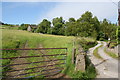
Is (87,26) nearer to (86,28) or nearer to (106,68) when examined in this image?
(86,28)

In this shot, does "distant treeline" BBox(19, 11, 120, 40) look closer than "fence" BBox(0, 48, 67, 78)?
No

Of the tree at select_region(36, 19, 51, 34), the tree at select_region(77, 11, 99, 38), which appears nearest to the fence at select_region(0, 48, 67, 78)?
the tree at select_region(77, 11, 99, 38)

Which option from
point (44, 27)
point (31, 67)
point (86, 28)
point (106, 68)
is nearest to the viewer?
point (31, 67)

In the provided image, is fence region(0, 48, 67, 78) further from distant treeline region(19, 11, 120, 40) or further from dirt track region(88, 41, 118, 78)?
distant treeline region(19, 11, 120, 40)

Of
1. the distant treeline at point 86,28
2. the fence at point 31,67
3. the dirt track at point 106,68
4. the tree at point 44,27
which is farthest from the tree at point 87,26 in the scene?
the fence at point 31,67

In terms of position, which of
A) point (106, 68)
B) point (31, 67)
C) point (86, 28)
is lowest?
point (106, 68)

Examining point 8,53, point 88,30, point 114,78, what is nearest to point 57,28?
point 88,30

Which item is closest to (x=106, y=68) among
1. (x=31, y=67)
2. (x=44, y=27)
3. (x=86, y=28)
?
(x=31, y=67)

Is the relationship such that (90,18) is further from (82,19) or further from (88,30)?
(88,30)

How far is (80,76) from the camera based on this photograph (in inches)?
156

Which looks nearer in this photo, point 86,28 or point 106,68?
point 106,68

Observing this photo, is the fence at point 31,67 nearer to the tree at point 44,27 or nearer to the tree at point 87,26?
the tree at point 87,26

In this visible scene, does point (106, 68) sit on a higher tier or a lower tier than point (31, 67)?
lower

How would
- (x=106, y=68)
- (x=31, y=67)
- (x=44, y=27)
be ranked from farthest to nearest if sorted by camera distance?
1. (x=44, y=27)
2. (x=106, y=68)
3. (x=31, y=67)
